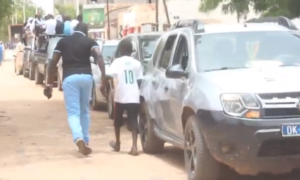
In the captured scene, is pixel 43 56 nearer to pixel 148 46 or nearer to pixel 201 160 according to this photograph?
pixel 148 46

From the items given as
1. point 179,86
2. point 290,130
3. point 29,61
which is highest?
point 179,86

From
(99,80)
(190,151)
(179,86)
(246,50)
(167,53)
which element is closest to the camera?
(190,151)

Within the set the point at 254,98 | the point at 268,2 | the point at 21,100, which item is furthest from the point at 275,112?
the point at 21,100

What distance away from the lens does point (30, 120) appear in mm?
14055

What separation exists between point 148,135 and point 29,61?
61.7ft

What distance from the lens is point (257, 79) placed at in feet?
22.9

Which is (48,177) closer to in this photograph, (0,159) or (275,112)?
(0,159)

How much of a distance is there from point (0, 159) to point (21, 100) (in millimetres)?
9329

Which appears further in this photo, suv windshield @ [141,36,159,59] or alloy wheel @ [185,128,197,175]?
suv windshield @ [141,36,159,59]

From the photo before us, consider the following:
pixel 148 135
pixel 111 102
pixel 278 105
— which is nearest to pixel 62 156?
pixel 148 135

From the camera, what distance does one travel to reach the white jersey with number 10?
9461mm

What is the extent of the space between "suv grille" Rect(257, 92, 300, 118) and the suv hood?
0.21ft

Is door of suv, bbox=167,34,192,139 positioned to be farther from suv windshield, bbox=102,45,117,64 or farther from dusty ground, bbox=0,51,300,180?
suv windshield, bbox=102,45,117,64

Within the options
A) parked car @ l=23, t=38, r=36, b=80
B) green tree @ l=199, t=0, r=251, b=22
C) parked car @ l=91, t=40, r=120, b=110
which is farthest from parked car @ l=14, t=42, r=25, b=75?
parked car @ l=91, t=40, r=120, b=110
